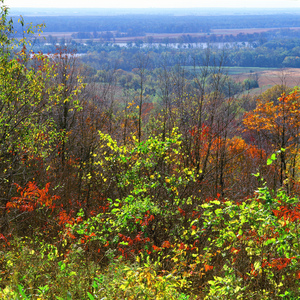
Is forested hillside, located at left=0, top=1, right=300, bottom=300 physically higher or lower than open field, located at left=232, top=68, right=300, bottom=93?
lower

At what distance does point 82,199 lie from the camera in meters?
12.6

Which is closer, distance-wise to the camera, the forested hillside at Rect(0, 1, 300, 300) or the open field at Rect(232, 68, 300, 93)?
the forested hillside at Rect(0, 1, 300, 300)

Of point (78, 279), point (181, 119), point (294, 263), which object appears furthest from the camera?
point (181, 119)

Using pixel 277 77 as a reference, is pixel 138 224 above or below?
below

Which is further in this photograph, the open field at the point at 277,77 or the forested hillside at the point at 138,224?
the open field at the point at 277,77

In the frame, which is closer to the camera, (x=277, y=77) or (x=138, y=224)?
(x=138, y=224)

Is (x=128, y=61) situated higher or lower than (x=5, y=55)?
higher

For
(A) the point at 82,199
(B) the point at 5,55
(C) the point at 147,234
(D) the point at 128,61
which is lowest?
(A) the point at 82,199

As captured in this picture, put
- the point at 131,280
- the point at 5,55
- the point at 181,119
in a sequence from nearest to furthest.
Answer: the point at 131,280 < the point at 5,55 < the point at 181,119

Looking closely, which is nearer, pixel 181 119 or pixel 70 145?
pixel 181 119

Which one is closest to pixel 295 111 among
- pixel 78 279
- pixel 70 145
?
pixel 70 145

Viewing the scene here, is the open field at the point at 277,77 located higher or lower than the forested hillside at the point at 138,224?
higher

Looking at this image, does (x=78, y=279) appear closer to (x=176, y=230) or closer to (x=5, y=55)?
(x=176, y=230)

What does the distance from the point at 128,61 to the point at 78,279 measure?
541ft
